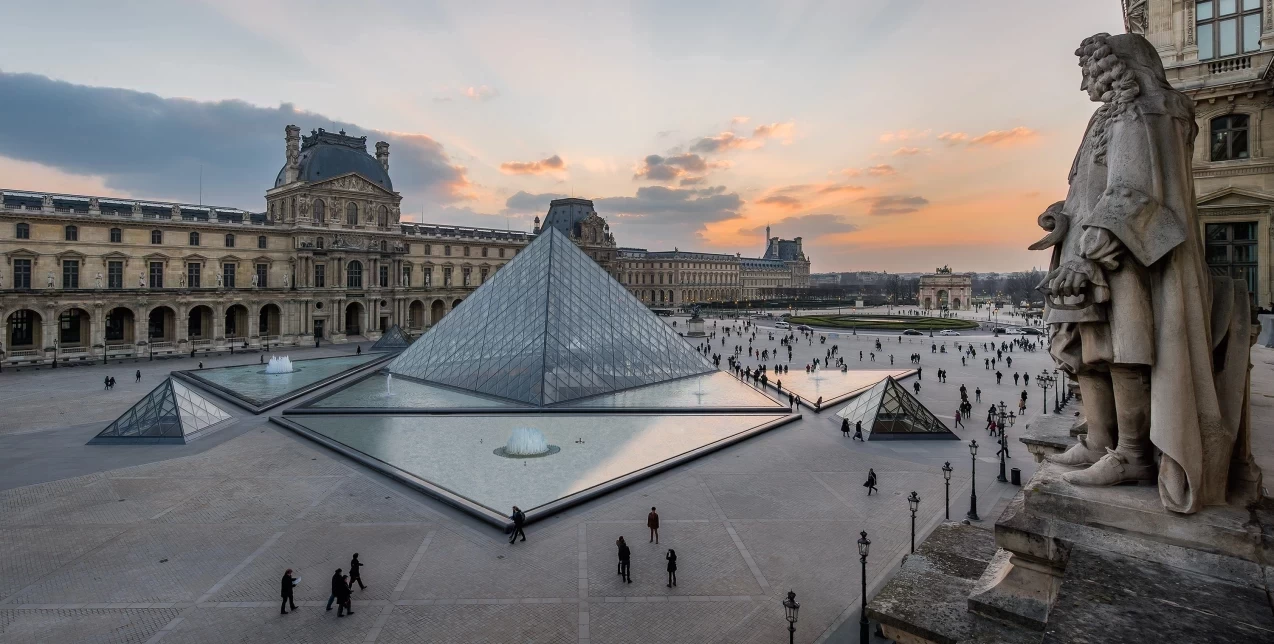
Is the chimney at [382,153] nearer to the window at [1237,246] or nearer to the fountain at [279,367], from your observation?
the fountain at [279,367]

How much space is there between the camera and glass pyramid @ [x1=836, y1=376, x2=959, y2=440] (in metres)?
18.8

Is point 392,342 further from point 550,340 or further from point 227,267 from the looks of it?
point 550,340

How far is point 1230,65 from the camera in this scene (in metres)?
12.4

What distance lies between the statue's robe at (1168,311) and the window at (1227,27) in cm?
1380

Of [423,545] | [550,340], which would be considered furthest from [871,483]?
[550,340]

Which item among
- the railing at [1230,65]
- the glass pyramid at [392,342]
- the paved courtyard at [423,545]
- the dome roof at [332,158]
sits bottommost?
the paved courtyard at [423,545]

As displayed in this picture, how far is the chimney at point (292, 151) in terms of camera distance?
47875 millimetres

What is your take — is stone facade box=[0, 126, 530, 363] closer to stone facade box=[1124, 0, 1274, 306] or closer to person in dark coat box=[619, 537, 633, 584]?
person in dark coat box=[619, 537, 633, 584]

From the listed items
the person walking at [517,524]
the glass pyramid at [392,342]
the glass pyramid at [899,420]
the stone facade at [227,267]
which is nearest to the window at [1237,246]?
the glass pyramid at [899,420]

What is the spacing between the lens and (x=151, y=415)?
18938 mm

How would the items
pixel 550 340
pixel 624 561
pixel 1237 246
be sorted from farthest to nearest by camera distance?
pixel 550 340
pixel 1237 246
pixel 624 561

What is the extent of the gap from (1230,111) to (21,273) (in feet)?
181

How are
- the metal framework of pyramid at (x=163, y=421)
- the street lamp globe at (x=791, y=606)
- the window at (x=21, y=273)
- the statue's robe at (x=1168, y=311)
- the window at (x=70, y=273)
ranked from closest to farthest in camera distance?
the statue's robe at (x=1168, y=311)
the street lamp globe at (x=791, y=606)
the metal framework of pyramid at (x=163, y=421)
the window at (x=21, y=273)
the window at (x=70, y=273)

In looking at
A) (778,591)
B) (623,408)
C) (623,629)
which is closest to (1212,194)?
(778,591)
